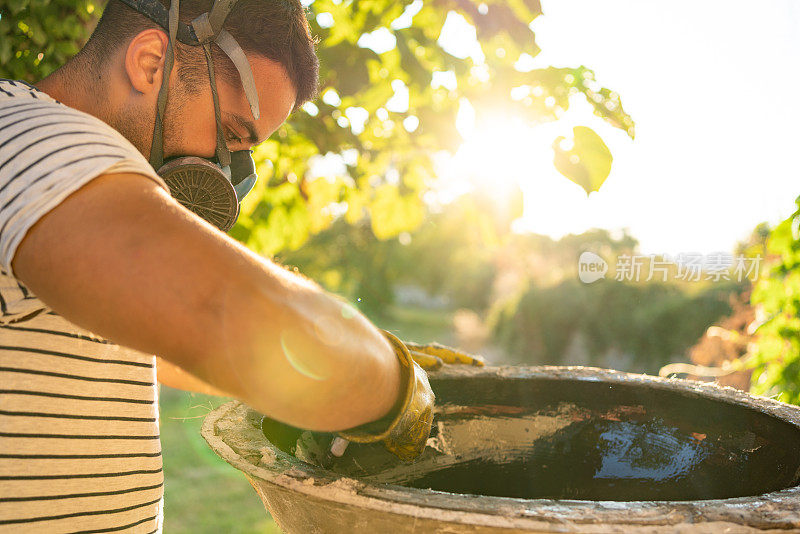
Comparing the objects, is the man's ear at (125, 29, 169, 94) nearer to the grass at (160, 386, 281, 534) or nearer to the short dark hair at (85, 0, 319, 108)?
the short dark hair at (85, 0, 319, 108)

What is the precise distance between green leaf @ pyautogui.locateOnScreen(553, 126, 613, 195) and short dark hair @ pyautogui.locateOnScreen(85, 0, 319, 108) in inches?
27.4

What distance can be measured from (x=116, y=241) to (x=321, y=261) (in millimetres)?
17609

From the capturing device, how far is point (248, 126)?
1.27 m

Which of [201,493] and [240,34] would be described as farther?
[201,493]

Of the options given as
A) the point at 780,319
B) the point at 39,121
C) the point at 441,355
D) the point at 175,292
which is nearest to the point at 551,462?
the point at 441,355

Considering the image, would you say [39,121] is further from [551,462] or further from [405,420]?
[551,462]

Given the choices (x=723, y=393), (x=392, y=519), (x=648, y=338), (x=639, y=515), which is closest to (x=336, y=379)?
(x=392, y=519)

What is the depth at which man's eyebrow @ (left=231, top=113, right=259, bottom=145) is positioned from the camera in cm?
125

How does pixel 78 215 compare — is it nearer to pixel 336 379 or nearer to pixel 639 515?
pixel 336 379

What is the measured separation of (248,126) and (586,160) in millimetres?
832

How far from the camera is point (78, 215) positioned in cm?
62

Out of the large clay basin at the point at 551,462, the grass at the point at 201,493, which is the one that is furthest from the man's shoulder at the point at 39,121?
the grass at the point at 201,493

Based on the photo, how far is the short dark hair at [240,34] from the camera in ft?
3.73

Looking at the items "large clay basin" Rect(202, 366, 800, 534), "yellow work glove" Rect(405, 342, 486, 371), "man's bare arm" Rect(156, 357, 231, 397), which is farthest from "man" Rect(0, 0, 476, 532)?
"yellow work glove" Rect(405, 342, 486, 371)
